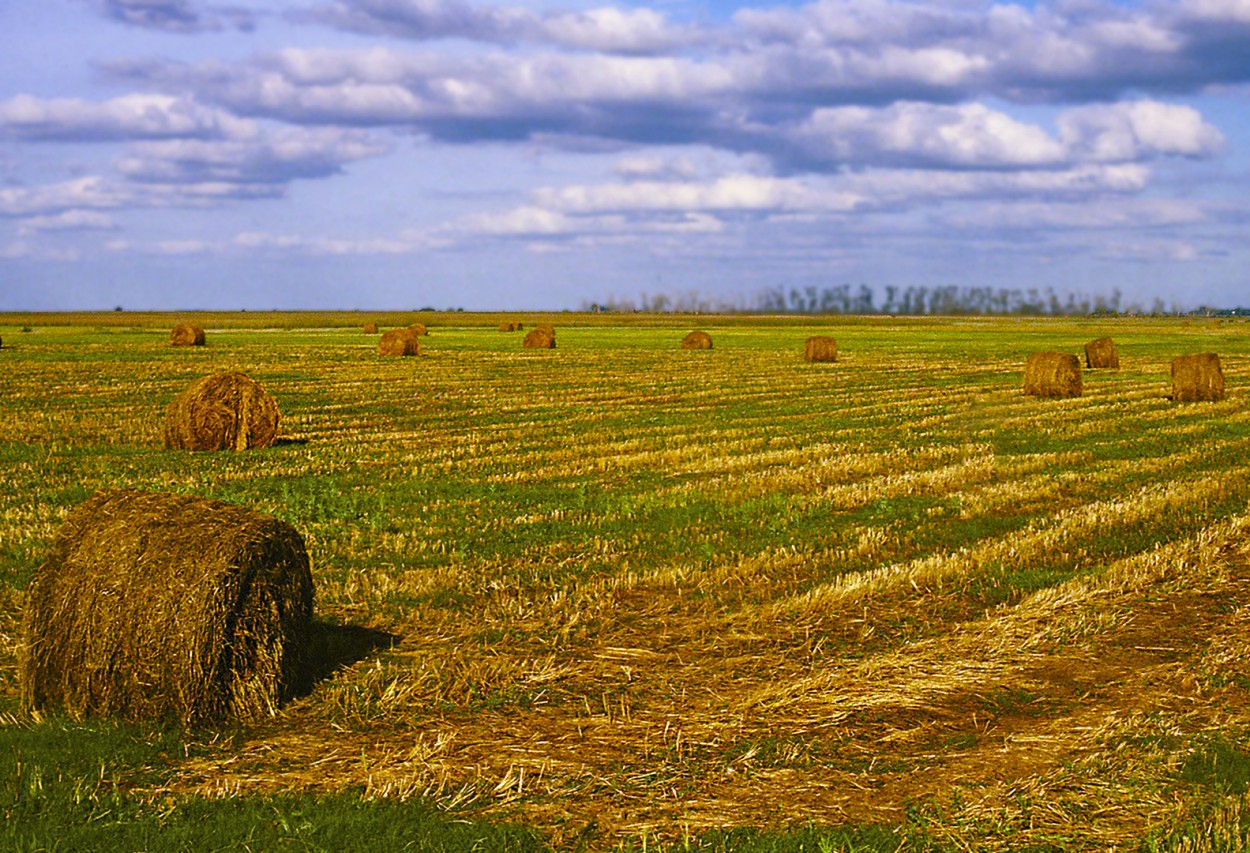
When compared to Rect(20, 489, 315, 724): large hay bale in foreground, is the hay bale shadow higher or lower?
lower

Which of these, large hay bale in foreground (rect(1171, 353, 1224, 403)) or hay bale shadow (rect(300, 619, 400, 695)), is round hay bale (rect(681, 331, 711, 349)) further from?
hay bale shadow (rect(300, 619, 400, 695))

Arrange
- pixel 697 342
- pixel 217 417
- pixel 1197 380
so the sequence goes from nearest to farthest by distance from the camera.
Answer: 1. pixel 217 417
2. pixel 1197 380
3. pixel 697 342

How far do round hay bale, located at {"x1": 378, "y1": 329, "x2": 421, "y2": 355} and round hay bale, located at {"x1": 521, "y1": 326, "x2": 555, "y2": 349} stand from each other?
9.27 metres

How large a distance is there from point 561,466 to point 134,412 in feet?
44.9

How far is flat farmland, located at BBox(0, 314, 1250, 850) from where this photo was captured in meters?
6.73

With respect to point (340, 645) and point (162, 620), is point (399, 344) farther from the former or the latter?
point (162, 620)

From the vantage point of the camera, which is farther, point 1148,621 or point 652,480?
point 652,480

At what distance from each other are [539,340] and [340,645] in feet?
184

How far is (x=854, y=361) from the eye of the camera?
53.1m

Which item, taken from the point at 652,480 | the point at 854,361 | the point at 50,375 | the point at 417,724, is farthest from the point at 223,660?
the point at 854,361

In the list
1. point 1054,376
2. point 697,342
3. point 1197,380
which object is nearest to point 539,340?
point 697,342

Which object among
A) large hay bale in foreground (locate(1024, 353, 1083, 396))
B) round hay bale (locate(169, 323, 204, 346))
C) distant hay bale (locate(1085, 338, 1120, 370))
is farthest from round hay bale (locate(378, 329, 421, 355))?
large hay bale in foreground (locate(1024, 353, 1083, 396))

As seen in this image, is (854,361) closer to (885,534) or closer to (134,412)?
(134,412)

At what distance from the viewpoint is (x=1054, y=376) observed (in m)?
32.4
